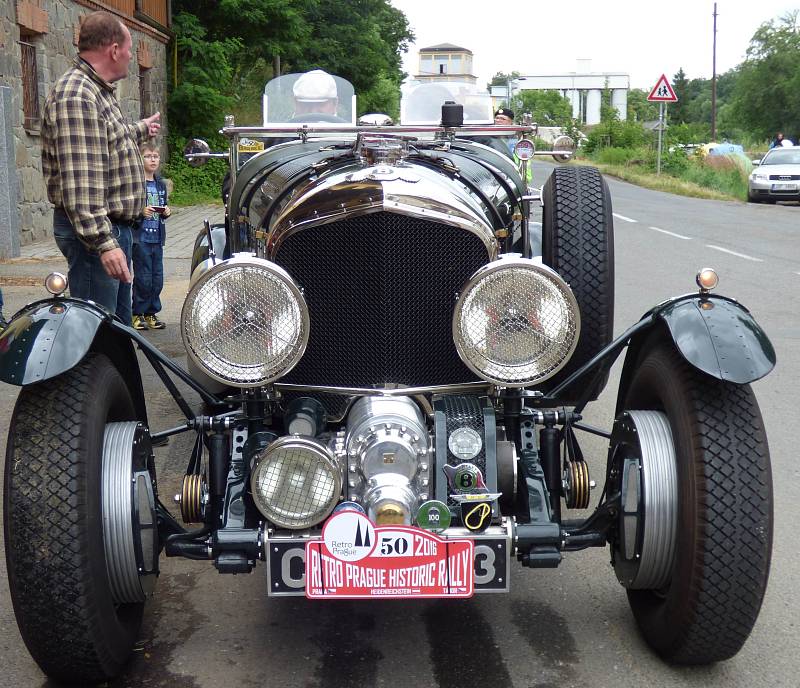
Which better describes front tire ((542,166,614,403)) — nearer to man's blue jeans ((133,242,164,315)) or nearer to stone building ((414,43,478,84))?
man's blue jeans ((133,242,164,315))

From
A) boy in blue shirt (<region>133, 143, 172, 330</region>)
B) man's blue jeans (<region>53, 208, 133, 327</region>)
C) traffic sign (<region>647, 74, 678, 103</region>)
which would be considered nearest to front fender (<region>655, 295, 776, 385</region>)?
man's blue jeans (<region>53, 208, 133, 327</region>)

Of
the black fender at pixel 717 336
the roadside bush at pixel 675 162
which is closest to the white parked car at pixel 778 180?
the roadside bush at pixel 675 162

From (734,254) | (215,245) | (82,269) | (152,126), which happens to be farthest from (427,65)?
(82,269)

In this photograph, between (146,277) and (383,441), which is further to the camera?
(146,277)

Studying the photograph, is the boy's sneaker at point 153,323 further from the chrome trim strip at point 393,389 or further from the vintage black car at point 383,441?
the chrome trim strip at point 393,389

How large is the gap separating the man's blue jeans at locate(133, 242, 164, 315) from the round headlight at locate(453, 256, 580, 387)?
4869 mm

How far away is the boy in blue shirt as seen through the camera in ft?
24.0

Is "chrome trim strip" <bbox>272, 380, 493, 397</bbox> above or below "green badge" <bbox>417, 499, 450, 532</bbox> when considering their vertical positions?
above

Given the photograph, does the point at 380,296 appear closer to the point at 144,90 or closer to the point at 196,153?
the point at 196,153

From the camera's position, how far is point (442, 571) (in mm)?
2666

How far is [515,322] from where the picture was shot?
287cm

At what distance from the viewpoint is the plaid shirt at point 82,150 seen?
404cm

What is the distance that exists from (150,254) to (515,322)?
5.06 metres

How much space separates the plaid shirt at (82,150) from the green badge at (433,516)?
2.00 metres
